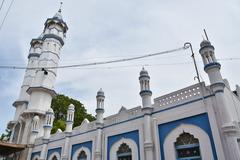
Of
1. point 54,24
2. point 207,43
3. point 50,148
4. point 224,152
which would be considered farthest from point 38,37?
point 224,152

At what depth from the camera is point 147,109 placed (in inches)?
395

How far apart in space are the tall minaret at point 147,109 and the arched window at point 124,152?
4.50 feet

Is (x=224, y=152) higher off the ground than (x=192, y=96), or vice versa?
(x=192, y=96)

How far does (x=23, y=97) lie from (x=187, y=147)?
20354mm

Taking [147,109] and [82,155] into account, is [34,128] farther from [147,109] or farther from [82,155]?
[147,109]

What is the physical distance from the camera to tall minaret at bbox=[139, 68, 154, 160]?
9227mm

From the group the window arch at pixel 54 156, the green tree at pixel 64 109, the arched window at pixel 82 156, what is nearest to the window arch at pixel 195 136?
the arched window at pixel 82 156

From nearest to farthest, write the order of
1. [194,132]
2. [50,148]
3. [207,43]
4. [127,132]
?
[194,132] < [207,43] < [127,132] < [50,148]

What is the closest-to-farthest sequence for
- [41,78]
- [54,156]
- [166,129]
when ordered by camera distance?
1. [166,129]
2. [54,156]
3. [41,78]

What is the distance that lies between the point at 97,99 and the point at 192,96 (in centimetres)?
600

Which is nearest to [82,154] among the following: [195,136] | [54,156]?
[54,156]

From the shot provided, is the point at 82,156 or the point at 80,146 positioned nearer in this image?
the point at 82,156

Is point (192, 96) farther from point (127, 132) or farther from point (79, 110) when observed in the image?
point (79, 110)

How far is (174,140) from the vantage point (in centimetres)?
871
